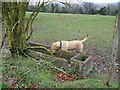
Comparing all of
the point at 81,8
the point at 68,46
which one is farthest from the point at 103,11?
the point at 68,46

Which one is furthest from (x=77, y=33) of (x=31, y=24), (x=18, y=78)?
(x=18, y=78)

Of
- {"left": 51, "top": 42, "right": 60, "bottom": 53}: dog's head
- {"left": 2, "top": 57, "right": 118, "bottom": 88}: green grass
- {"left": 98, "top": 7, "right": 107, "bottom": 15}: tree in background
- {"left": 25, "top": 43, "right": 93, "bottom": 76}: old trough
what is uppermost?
{"left": 98, "top": 7, "right": 107, "bottom": 15}: tree in background

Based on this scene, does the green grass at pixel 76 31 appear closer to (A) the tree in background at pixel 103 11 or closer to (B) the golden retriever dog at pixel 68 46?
(B) the golden retriever dog at pixel 68 46

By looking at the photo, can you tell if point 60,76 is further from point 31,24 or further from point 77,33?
point 77,33

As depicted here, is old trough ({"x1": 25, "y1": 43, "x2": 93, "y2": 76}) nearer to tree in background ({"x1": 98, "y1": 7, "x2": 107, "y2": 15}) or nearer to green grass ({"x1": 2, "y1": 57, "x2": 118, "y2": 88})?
green grass ({"x1": 2, "y1": 57, "x2": 118, "y2": 88})

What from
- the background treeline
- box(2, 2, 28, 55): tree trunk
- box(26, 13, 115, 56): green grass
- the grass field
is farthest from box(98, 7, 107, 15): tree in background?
box(2, 2, 28, 55): tree trunk

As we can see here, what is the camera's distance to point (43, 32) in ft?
9.08

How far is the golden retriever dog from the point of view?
2369mm

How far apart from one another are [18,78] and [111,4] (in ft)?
3.12

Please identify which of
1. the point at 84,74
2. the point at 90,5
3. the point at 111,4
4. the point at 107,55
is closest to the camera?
the point at 111,4

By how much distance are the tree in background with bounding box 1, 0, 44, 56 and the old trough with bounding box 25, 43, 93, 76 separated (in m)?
0.13

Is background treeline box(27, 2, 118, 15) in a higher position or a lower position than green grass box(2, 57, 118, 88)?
higher

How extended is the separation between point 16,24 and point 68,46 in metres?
0.58

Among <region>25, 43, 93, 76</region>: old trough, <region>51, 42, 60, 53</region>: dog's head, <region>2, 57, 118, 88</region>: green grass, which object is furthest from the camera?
<region>51, 42, 60, 53</region>: dog's head
